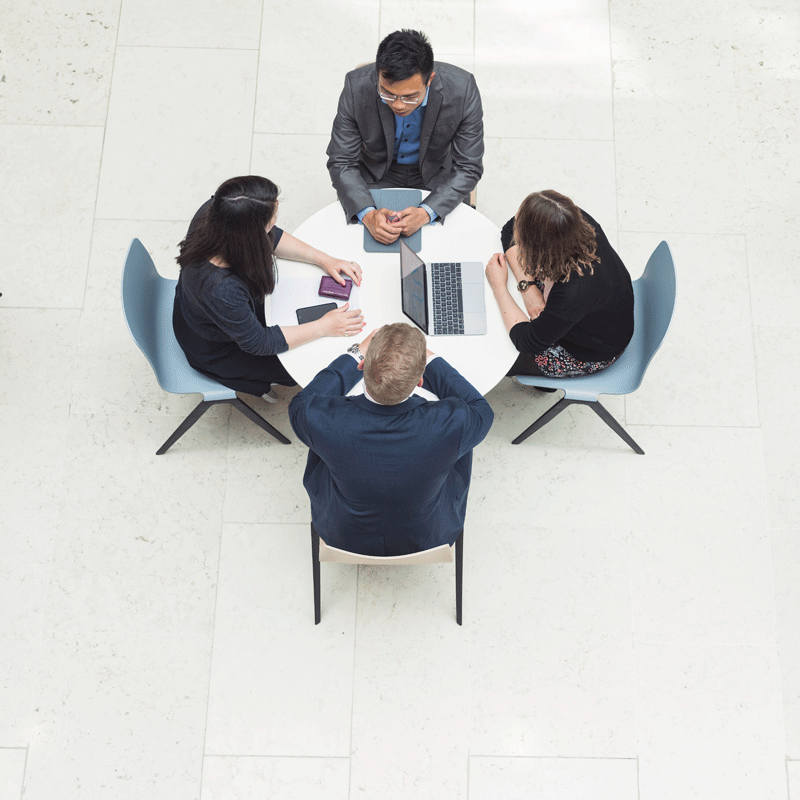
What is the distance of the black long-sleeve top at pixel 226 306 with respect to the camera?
223cm

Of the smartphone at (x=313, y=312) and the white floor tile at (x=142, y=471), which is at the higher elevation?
the smartphone at (x=313, y=312)

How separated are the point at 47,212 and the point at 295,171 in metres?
1.11

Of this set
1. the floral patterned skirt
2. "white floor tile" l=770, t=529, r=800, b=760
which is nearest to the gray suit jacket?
the floral patterned skirt

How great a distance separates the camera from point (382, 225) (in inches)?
96.6

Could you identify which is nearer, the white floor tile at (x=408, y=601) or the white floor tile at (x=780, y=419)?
the white floor tile at (x=408, y=601)

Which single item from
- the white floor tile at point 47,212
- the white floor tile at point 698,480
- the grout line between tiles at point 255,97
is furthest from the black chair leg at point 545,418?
the white floor tile at point 47,212

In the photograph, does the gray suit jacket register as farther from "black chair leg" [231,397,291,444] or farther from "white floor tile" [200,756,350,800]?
"white floor tile" [200,756,350,800]

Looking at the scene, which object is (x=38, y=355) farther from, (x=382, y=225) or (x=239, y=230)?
(x=382, y=225)

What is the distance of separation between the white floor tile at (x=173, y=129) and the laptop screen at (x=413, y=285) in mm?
1317

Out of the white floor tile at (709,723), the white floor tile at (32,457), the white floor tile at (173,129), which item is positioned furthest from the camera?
the white floor tile at (173,129)

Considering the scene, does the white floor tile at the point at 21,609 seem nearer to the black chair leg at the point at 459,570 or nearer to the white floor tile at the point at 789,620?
the black chair leg at the point at 459,570

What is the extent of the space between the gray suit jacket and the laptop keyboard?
0.75 ft

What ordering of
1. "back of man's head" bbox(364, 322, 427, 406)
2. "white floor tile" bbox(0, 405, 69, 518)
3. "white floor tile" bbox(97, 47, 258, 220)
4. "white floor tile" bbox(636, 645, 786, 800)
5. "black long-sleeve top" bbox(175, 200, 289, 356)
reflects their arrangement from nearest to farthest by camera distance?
"back of man's head" bbox(364, 322, 427, 406), "black long-sleeve top" bbox(175, 200, 289, 356), "white floor tile" bbox(636, 645, 786, 800), "white floor tile" bbox(0, 405, 69, 518), "white floor tile" bbox(97, 47, 258, 220)

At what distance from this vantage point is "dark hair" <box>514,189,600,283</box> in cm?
213
